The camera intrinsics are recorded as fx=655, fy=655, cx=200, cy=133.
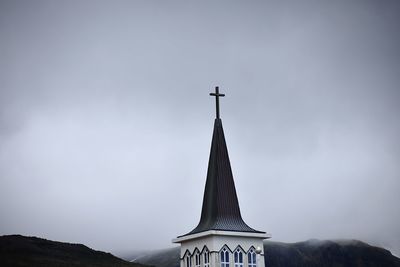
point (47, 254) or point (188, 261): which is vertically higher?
point (47, 254)

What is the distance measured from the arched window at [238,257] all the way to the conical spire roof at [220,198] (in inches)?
77.4

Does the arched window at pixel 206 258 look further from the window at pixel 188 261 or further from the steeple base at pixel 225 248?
the window at pixel 188 261

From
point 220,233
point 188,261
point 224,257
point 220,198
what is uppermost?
point 220,198

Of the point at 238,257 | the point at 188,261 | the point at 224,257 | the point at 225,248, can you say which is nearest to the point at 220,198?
the point at 225,248

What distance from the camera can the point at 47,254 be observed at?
103500mm

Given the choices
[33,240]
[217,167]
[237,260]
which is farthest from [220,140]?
[33,240]

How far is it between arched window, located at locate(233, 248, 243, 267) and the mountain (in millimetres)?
35959

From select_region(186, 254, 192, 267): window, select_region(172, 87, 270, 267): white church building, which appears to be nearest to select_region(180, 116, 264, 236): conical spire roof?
select_region(172, 87, 270, 267): white church building

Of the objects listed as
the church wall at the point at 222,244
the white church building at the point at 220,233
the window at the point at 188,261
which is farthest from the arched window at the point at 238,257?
the window at the point at 188,261

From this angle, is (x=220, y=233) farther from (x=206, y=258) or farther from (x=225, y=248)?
(x=206, y=258)

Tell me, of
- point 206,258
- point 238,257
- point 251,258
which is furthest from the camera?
point 251,258

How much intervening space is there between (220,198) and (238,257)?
5.62m

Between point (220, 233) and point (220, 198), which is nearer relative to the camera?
point (220, 233)

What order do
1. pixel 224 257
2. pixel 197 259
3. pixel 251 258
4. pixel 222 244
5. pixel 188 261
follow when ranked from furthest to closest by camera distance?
1. pixel 188 261
2. pixel 197 259
3. pixel 251 258
4. pixel 224 257
5. pixel 222 244
